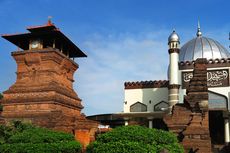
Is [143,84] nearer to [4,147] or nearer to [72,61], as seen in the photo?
[72,61]

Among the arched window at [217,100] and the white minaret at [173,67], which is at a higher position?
the white minaret at [173,67]

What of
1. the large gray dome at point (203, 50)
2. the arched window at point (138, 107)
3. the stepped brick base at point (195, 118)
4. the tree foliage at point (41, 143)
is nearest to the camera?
the stepped brick base at point (195, 118)

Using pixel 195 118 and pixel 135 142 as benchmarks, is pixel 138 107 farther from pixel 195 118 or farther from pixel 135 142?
pixel 135 142

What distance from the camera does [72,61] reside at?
24141 mm

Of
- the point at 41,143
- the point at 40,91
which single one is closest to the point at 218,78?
the point at 40,91

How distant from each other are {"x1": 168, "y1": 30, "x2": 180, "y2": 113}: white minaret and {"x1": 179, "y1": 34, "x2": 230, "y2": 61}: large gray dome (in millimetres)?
2906

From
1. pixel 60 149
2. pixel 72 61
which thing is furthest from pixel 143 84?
pixel 60 149

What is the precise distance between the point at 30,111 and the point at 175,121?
35.1 ft

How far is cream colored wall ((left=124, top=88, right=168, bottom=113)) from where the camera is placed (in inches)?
1383

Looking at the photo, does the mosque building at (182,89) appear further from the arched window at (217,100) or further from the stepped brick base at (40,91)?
the stepped brick base at (40,91)

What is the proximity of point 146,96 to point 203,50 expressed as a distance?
738cm

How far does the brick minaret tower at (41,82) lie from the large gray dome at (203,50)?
51.9 feet

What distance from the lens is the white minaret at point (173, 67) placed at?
32031 mm

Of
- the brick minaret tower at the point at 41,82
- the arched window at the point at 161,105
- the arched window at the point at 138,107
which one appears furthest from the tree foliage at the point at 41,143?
the arched window at the point at 138,107
